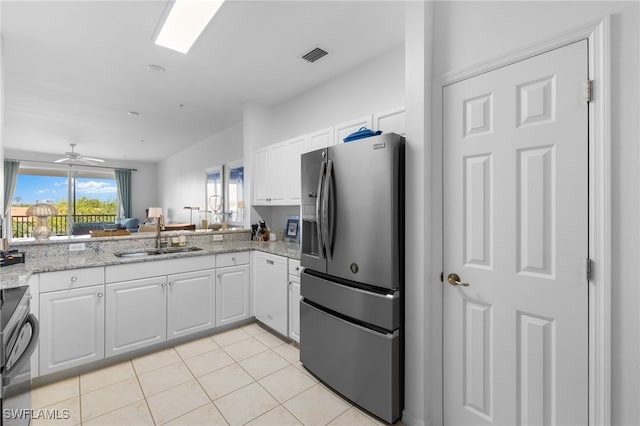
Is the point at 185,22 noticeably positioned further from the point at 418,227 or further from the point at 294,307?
the point at 294,307

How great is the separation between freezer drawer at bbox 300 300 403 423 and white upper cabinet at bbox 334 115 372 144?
151 centimetres

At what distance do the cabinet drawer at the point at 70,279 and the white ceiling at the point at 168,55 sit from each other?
191cm

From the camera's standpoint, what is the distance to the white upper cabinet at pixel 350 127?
247 cm

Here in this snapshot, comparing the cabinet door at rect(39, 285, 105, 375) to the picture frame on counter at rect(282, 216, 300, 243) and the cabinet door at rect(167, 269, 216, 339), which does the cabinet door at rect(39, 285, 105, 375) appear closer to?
the cabinet door at rect(167, 269, 216, 339)

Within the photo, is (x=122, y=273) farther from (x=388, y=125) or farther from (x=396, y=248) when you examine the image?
(x=388, y=125)

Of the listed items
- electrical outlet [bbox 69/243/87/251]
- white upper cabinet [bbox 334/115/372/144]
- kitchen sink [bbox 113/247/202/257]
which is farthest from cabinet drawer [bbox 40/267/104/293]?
white upper cabinet [bbox 334/115/372/144]

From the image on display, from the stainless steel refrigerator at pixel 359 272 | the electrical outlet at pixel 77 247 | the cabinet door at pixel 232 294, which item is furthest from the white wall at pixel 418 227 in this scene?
the electrical outlet at pixel 77 247

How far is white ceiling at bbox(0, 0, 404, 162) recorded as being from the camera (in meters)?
2.16

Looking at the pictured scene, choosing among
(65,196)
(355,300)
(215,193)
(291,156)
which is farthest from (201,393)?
(65,196)

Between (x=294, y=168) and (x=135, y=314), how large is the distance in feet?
6.56

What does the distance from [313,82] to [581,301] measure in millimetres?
3051

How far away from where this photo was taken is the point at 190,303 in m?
2.81

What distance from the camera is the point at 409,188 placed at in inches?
69.5

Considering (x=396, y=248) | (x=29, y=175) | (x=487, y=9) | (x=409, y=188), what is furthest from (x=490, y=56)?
(x=29, y=175)
